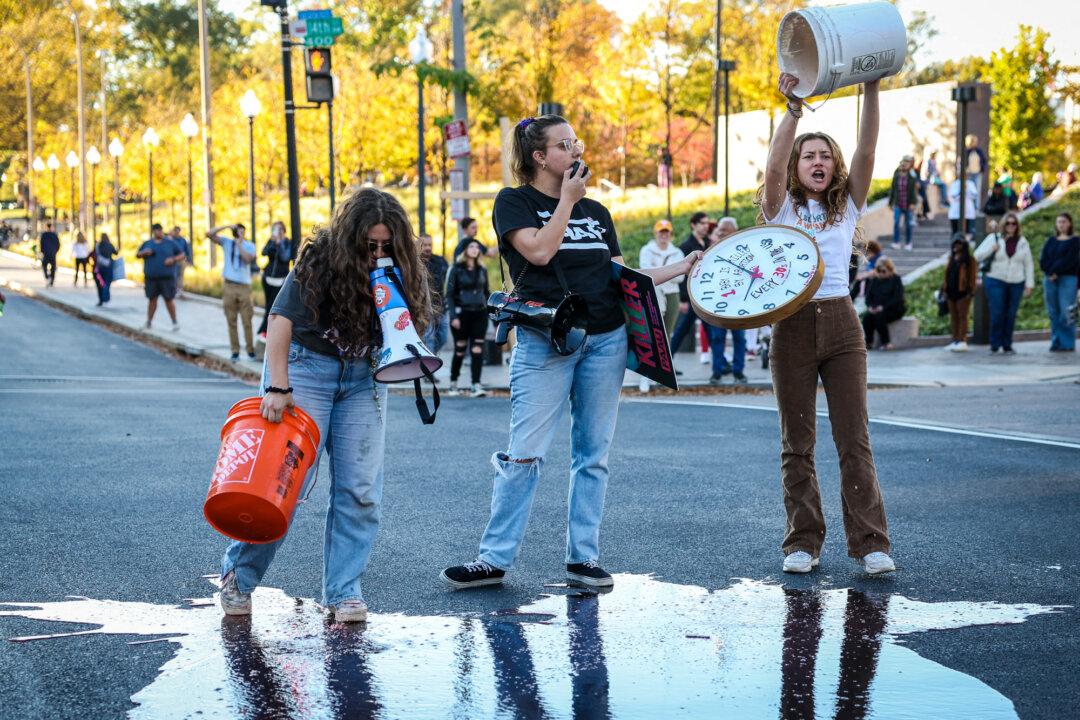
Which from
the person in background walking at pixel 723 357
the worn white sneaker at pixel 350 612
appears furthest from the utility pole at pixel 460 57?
the worn white sneaker at pixel 350 612

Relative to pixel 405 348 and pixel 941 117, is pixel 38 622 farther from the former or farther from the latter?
pixel 941 117

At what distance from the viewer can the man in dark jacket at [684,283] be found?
1692 cm

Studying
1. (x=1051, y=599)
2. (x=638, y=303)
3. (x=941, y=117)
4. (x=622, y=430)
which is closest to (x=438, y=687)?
(x=638, y=303)

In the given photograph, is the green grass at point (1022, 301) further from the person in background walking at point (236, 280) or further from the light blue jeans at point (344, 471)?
the light blue jeans at point (344, 471)

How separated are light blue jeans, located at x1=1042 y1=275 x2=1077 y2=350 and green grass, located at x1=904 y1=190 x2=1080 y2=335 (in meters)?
2.46

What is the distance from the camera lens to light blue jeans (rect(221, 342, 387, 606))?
16.9ft

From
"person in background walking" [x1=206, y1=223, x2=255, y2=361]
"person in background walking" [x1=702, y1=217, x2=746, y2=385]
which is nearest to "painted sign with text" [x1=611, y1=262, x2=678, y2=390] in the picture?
"person in background walking" [x1=702, y1=217, x2=746, y2=385]

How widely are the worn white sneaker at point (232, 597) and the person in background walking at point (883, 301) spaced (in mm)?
15320

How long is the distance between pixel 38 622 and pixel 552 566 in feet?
7.12

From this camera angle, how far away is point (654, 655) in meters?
4.70

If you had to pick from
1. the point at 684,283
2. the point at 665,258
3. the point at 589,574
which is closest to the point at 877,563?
the point at 589,574

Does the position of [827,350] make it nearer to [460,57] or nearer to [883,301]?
[460,57]

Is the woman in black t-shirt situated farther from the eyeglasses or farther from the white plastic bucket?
the white plastic bucket

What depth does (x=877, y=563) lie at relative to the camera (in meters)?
5.86
